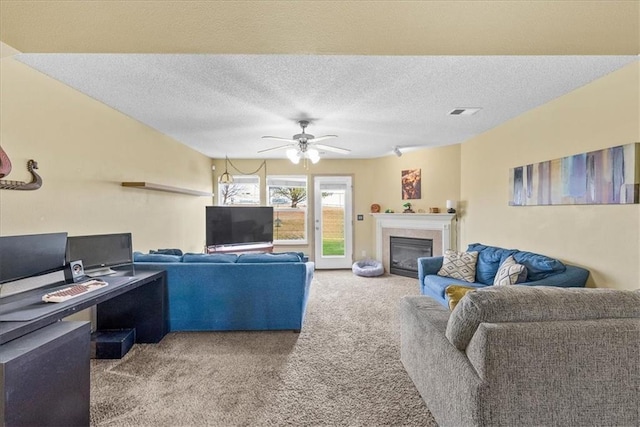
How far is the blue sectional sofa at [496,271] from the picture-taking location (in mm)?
2508

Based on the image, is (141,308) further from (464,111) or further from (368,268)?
(464,111)

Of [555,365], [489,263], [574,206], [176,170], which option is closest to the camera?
[555,365]

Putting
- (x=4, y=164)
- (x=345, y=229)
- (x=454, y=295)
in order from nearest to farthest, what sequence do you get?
(x=454, y=295), (x=4, y=164), (x=345, y=229)

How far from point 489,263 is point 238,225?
410cm

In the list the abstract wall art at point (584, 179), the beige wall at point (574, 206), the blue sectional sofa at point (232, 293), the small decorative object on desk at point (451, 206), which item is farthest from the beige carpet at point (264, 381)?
the small decorative object on desk at point (451, 206)

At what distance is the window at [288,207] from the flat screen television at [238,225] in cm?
64

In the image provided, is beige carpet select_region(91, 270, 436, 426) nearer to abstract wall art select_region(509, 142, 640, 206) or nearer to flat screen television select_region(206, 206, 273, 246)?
abstract wall art select_region(509, 142, 640, 206)

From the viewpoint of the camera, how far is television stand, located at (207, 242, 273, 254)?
504 cm

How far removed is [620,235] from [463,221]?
8.22 ft

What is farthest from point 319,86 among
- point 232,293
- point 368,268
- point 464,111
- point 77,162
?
point 368,268

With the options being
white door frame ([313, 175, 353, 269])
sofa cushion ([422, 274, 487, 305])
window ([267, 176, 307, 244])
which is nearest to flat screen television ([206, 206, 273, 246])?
window ([267, 176, 307, 244])

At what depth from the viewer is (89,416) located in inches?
65.1

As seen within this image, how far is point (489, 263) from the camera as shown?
10.8ft

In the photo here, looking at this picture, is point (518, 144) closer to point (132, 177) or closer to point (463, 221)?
point (463, 221)
